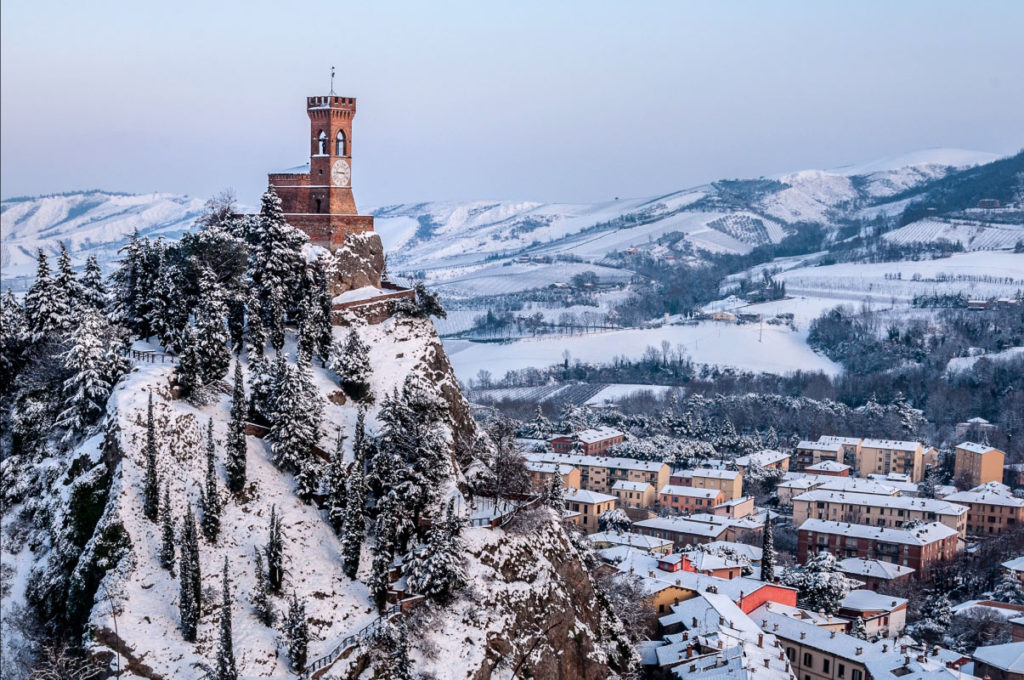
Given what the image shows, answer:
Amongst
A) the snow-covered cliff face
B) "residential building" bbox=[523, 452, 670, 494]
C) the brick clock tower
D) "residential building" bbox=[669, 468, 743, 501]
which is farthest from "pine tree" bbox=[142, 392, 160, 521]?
"residential building" bbox=[669, 468, 743, 501]

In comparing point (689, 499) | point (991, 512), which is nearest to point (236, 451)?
point (689, 499)

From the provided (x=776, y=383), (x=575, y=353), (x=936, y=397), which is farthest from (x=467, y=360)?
(x=936, y=397)

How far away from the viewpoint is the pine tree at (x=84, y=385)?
41000 millimetres

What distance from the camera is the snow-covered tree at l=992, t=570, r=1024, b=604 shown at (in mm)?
63756

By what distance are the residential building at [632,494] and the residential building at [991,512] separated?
26164mm

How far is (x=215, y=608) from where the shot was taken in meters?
35.2

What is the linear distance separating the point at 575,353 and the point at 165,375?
5063 inches

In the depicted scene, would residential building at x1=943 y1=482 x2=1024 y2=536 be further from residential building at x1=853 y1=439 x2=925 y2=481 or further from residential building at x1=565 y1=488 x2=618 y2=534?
residential building at x1=565 y1=488 x2=618 y2=534

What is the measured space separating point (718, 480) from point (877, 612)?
3267cm

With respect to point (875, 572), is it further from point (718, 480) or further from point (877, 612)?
point (718, 480)

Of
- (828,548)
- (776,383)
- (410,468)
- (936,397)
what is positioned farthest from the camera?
(776,383)

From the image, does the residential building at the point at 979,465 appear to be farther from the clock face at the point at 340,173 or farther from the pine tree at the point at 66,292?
the pine tree at the point at 66,292

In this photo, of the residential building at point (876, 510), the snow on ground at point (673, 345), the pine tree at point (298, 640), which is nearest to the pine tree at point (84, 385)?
the pine tree at point (298, 640)

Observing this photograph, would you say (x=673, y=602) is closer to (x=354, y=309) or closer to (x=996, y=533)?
(x=354, y=309)
